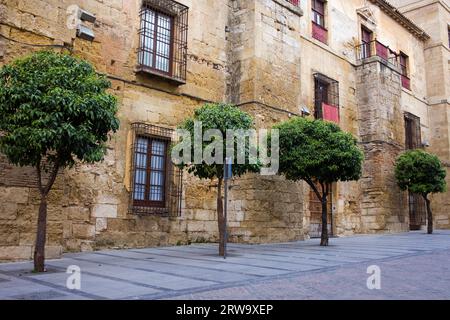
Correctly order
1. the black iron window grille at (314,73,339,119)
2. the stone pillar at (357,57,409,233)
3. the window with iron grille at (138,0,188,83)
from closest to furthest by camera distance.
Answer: the window with iron grille at (138,0,188,83), the black iron window grille at (314,73,339,119), the stone pillar at (357,57,409,233)

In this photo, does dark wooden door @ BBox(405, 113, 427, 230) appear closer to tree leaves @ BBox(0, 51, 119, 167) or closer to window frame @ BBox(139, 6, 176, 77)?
window frame @ BBox(139, 6, 176, 77)

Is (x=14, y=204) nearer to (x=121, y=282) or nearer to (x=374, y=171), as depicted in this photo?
(x=121, y=282)

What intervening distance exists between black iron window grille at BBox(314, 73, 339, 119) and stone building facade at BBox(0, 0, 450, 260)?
2.4 inches

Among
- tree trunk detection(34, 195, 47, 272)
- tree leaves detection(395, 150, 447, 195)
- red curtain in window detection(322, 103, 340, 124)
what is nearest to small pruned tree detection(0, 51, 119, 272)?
tree trunk detection(34, 195, 47, 272)

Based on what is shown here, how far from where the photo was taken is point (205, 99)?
1176 centimetres

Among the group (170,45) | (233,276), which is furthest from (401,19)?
(233,276)

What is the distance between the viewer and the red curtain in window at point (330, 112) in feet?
50.2

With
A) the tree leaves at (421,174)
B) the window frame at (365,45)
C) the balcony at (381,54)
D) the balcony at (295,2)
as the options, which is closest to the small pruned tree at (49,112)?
the balcony at (295,2)

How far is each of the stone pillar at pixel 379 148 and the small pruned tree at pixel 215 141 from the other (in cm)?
941

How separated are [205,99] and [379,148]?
814 centimetres

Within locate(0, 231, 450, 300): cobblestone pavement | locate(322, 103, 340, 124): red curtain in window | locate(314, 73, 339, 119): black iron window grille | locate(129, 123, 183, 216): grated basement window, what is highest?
locate(314, 73, 339, 119): black iron window grille

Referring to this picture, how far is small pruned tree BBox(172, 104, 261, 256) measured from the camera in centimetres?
813
